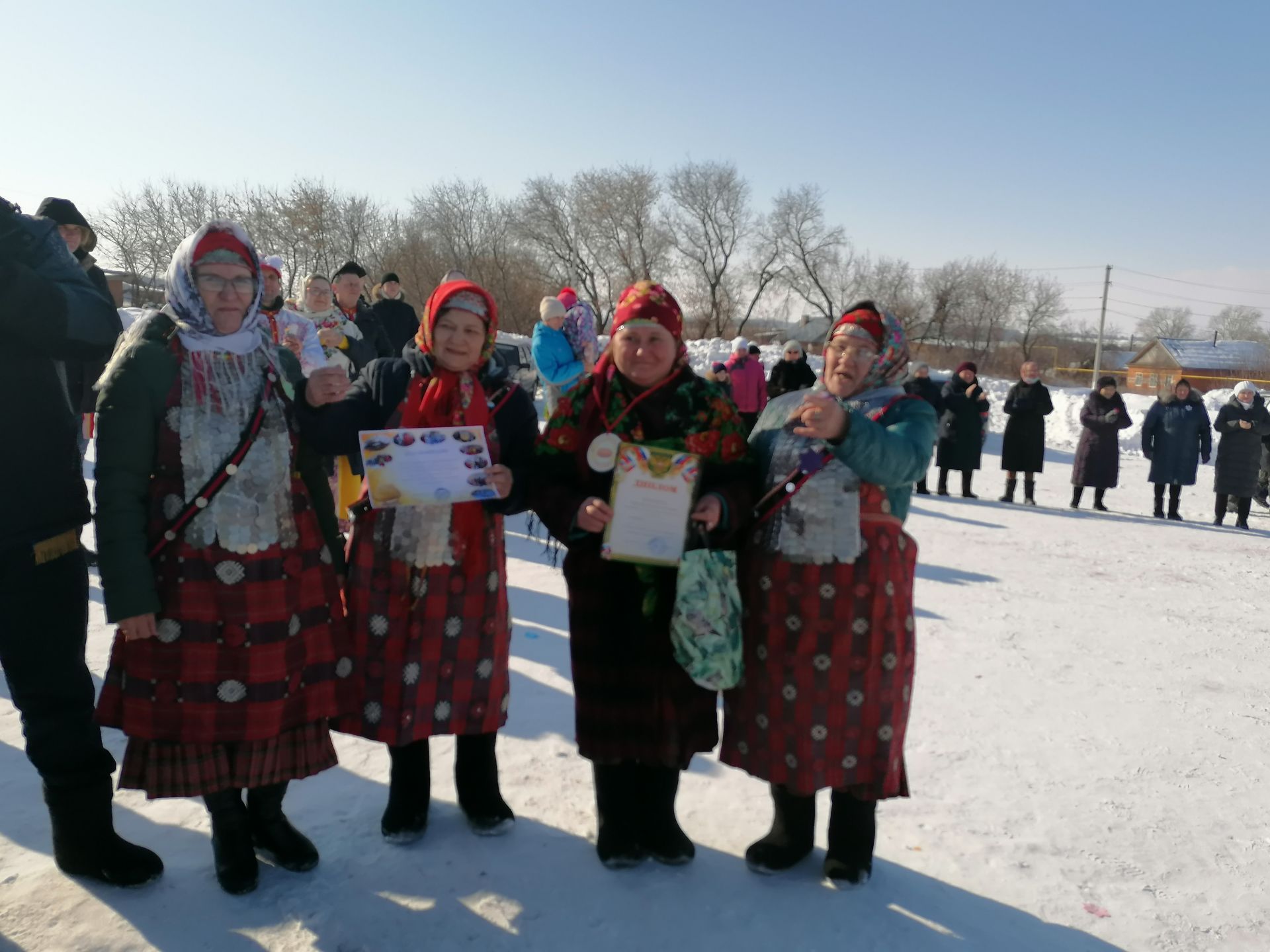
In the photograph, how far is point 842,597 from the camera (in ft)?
8.04

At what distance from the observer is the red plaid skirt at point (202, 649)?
225 centimetres

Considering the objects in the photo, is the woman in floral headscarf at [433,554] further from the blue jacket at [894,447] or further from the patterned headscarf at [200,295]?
the blue jacket at [894,447]

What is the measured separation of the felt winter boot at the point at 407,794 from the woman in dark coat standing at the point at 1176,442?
11021 mm

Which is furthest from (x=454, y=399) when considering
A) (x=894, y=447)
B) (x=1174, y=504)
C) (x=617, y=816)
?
(x=1174, y=504)

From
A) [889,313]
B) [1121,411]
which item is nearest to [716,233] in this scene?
[1121,411]

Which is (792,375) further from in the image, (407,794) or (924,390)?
(407,794)

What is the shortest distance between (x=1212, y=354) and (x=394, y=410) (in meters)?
68.4

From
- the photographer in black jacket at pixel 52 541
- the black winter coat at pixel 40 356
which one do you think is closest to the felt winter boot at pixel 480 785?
the photographer in black jacket at pixel 52 541

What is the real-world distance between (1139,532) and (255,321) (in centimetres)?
1008

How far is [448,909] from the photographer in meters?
2.44

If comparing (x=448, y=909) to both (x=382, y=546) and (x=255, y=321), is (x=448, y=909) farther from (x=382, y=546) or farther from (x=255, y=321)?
(x=255, y=321)

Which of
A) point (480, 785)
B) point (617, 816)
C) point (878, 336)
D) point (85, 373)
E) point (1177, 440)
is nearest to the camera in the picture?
point (878, 336)

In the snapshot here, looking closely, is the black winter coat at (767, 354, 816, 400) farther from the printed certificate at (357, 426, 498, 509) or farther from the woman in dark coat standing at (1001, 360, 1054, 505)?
the printed certificate at (357, 426, 498, 509)

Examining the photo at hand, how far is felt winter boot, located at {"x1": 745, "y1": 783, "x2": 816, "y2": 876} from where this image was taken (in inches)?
104
